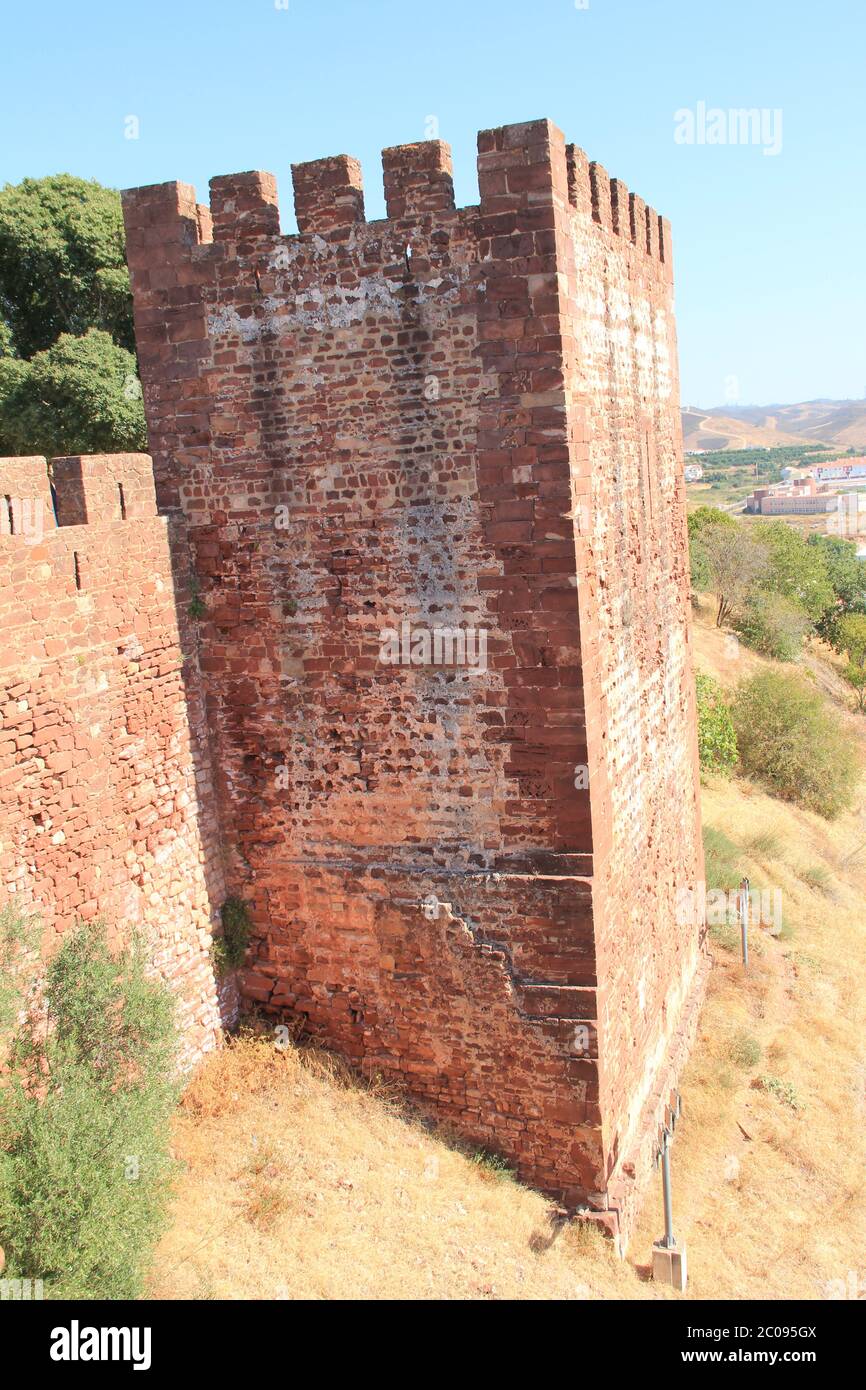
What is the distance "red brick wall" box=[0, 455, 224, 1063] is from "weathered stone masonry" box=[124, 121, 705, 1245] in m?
0.44

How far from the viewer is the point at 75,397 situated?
1723cm

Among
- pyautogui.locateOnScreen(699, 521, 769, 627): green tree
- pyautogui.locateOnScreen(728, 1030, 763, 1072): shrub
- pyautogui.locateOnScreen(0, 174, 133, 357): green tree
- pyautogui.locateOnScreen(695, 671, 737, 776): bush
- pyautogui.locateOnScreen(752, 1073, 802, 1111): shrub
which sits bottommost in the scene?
pyautogui.locateOnScreen(752, 1073, 802, 1111): shrub

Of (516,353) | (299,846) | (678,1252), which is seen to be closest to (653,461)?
(516,353)

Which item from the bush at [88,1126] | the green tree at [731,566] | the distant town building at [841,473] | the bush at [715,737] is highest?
the distant town building at [841,473]

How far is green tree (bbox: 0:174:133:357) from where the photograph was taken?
58.5ft

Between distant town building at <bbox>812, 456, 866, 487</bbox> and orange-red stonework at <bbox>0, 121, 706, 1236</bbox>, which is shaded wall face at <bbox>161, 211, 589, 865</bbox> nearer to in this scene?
orange-red stonework at <bbox>0, 121, 706, 1236</bbox>

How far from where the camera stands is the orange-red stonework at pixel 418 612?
7316mm

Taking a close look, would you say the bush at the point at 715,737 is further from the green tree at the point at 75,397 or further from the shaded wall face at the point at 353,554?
the shaded wall face at the point at 353,554

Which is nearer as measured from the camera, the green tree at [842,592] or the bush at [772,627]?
the bush at [772,627]

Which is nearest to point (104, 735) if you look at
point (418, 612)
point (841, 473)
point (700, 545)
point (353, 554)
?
point (353, 554)

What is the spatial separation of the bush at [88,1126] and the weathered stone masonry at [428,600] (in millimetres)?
1900

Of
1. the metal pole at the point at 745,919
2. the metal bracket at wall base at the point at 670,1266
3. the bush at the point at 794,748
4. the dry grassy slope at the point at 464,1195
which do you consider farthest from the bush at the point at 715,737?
the metal bracket at wall base at the point at 670,1266

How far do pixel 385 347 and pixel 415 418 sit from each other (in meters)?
0.54

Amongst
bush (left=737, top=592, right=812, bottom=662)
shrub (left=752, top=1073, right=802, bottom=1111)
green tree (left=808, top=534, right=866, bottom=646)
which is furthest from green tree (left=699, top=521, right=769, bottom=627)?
shrub (left=752, top=1073, right=802, bottom=1111)
